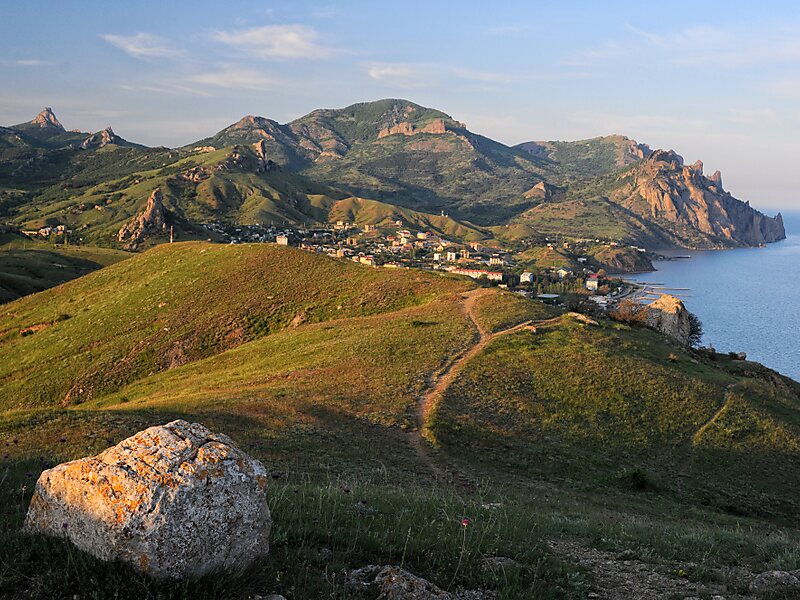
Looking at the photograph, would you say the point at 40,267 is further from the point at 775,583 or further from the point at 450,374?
the point at 775,583

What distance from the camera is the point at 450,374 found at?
35125 mm

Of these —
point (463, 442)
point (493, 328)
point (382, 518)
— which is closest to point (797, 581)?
point (382, 518)

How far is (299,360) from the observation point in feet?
127

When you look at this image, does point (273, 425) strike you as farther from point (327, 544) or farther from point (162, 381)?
point (162, 381)

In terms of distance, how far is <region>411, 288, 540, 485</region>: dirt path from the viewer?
2397cm

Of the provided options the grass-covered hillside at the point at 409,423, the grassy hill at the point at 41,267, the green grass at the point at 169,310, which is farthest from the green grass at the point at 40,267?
the grass-covered hillside at the point at 409,423

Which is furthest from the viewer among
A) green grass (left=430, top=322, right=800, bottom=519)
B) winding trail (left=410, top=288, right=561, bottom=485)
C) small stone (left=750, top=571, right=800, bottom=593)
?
green grass (left=430, top=322, right=800, bottom=519)

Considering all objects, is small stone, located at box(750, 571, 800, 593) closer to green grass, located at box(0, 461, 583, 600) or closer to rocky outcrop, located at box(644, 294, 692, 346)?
green grass, located at box(0, 461, 583, 600)

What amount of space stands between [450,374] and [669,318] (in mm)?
61121

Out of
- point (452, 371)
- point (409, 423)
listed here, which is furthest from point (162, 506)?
point (452, 371)

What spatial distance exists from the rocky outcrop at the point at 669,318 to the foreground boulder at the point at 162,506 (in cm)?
8248

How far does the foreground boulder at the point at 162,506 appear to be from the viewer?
20.8ft

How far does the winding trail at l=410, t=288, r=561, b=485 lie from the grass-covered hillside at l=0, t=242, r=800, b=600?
23 centimetres

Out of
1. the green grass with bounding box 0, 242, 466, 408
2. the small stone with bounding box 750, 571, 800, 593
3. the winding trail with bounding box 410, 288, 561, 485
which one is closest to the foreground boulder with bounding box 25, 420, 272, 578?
the small stone with bounding box 750, 571, 800, 593
